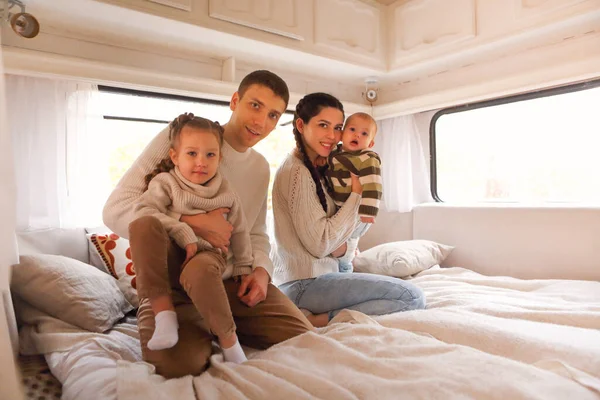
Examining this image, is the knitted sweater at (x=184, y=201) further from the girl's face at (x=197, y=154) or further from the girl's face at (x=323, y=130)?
the girl's face at (x=323, y=130)

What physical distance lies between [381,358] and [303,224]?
0.69 metres

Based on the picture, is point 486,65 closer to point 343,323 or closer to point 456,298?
point 456,298

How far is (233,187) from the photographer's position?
170cm

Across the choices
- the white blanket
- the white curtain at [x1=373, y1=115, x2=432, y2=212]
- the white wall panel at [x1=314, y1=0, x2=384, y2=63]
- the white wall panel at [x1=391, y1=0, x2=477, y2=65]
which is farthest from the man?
the white curtain at [x1=373, y1=115, x2=432, y2=212]

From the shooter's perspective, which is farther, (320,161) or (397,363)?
(320,161)

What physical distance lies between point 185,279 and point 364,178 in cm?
93

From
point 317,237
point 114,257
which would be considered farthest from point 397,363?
point 114,257

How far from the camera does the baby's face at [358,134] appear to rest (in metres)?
1.94

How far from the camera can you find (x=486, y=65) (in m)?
2.84

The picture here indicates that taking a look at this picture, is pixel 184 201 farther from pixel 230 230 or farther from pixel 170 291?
pixel 170 291

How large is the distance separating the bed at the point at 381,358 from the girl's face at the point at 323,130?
0.76 meters

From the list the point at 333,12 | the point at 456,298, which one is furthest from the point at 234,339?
the point at 333,12

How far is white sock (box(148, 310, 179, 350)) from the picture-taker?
1.15m

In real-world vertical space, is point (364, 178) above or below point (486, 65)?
below
